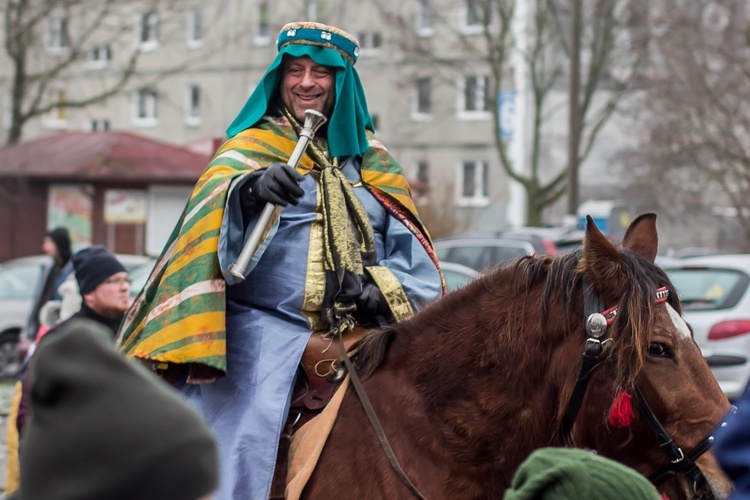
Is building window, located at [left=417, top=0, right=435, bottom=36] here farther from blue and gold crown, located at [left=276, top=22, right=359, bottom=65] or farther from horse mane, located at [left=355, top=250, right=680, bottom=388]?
horse mane, located at [left=355, top=250, right=680, bottom=388]

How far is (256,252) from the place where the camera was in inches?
141

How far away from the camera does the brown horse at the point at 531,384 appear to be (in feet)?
10.3

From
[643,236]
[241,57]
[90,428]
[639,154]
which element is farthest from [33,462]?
[241,57]

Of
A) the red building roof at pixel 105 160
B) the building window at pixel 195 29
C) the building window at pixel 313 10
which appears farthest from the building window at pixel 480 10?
the building window at pixel 195 29

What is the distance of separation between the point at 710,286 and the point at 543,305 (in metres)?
8.36

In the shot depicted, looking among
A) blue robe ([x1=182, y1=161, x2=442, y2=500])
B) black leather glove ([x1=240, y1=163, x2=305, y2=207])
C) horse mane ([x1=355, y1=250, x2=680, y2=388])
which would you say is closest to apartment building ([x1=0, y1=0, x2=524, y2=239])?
blue robe ([x1=182, y1=161, x2=442, y2=500])

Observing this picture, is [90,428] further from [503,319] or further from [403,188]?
[403,188]

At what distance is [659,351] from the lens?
3.17 metres

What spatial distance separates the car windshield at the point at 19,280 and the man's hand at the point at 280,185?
1308 centimetres

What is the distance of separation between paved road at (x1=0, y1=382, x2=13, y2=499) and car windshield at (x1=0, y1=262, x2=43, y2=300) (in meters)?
2.19

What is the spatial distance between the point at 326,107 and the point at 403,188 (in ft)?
1.29

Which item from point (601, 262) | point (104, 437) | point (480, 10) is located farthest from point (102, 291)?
point (480, 10)

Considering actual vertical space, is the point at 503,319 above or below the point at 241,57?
below

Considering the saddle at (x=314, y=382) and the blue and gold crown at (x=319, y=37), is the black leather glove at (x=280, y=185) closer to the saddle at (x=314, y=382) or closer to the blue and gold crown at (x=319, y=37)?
the saddle at (x=314, y=382)
